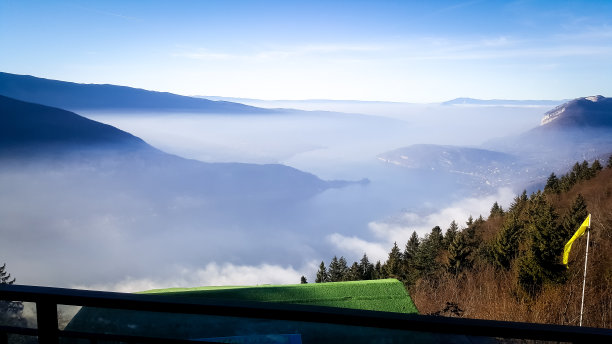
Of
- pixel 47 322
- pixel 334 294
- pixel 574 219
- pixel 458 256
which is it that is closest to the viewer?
pixel 47 322

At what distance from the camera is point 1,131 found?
73625mm

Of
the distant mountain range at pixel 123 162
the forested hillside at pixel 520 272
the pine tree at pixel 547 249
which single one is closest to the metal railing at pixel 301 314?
the forested hillside at pixel 520 272

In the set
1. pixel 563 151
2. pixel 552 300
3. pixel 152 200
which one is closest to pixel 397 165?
pixel 563 151

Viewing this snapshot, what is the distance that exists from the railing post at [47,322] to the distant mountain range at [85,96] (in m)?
81.7

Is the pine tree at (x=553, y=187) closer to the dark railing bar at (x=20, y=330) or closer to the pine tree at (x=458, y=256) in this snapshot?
the pine tree at (x=458, y=256)

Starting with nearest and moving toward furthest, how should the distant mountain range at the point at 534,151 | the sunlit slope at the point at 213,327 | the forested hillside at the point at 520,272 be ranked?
the sunlit slope at the point at 213,327 → the forested hillside at the point at 520,272 → the distant mountain range at the point at 534,151

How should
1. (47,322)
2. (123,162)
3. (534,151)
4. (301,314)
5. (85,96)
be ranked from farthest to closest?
(534,151), (123,162), (85,96), (47,322), (301,314)

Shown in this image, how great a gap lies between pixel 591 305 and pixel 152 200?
86402 mm

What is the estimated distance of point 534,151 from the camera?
417ft

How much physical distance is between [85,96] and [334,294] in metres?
92.7

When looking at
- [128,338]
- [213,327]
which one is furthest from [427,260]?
[128,338]

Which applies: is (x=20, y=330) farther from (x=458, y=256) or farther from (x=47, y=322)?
(x=458, y=256)

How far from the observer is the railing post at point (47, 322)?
31.1 inches

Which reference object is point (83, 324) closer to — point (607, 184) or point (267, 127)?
point (607, 184)
